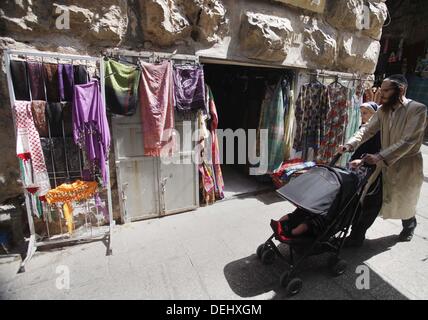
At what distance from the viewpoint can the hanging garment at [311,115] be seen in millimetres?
4633

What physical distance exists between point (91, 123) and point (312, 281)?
118 inches

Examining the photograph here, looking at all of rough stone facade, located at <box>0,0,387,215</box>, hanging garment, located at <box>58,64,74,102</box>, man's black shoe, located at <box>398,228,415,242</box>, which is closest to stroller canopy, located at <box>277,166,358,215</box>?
man's black shoe, located at <box>398,228,415,242</box>

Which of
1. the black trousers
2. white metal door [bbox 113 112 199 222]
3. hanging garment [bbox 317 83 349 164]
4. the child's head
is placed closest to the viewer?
the black trousers

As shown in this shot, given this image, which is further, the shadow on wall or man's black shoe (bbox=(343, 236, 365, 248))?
man's black shoe (bbox=(343, 236, 365, 248))

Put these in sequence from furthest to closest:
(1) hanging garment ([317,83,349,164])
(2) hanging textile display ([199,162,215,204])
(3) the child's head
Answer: (1) hanging garment ([317,83,349,164]) < (2) hanging textile display ([199,162,215,204]) < (3) the child's head

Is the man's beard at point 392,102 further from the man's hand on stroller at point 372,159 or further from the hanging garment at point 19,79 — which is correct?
the hanging garment at point 19,79

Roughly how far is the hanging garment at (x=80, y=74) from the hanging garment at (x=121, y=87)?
0.79 ft

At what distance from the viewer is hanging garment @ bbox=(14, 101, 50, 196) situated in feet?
8.13

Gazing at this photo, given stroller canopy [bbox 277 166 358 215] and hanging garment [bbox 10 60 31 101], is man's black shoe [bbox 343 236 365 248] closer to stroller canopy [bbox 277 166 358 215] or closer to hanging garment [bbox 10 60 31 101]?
stroller canopy [bbox 277 166 358 215]

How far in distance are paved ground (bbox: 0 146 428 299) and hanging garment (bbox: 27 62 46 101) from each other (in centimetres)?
188

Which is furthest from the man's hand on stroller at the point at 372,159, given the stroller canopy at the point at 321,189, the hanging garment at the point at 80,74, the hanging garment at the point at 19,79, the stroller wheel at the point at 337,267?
the hanging garment at the point at 19,79
